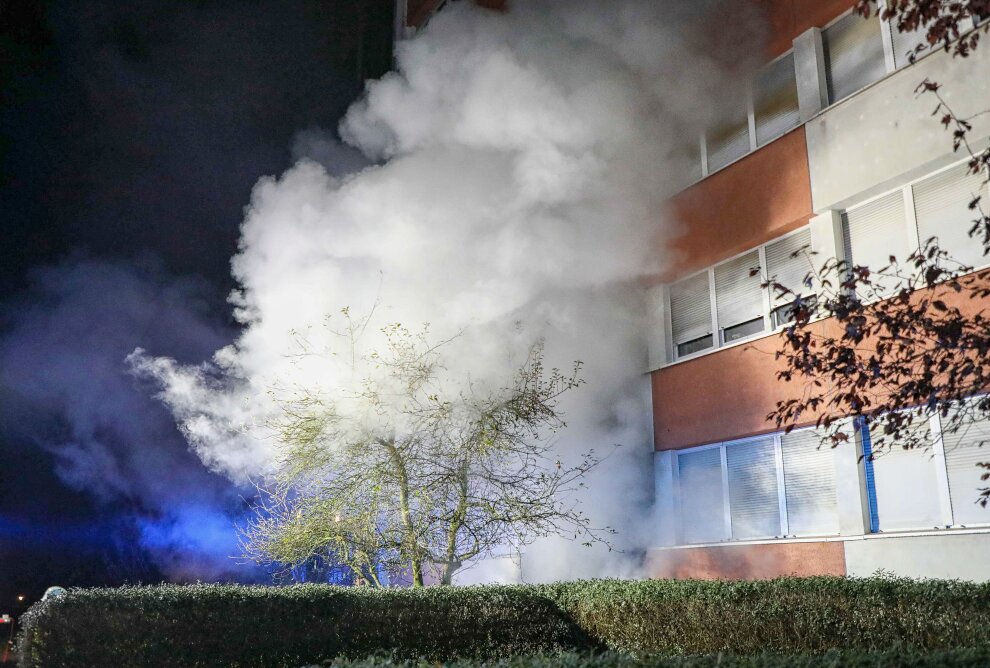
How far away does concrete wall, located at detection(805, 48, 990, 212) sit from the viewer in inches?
368

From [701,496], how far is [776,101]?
5579mm

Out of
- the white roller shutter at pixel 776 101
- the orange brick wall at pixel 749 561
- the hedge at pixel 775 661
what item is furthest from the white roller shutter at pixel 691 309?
the hedge at pixel 775 661

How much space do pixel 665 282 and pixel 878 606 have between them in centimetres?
728

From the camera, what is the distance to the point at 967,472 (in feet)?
29.6

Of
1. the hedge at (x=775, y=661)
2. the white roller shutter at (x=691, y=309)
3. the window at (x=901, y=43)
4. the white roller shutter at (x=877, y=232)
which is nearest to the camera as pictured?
the hedge at (x=775, y=661)

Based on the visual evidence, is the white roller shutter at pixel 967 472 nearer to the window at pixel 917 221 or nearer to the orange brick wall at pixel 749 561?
the orange brick wall at pixel 749 561

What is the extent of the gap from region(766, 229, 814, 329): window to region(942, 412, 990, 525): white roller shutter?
9.06 ft

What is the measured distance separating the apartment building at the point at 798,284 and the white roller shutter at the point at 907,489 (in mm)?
17

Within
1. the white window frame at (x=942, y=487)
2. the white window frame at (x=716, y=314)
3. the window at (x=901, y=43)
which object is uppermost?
the window at (x=901, y=43)

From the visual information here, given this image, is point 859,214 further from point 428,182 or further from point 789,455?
point 428,182

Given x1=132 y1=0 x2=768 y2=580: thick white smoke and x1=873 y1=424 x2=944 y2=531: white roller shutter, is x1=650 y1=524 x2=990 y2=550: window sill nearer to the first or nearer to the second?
x1=873 y1=424 x2=944 y2=531: white roller shutter

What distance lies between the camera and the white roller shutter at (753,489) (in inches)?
448

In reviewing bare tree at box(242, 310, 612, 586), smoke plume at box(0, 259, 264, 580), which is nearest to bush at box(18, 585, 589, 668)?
bare tree at box(242, 310, 612, 586)

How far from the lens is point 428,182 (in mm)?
12844
